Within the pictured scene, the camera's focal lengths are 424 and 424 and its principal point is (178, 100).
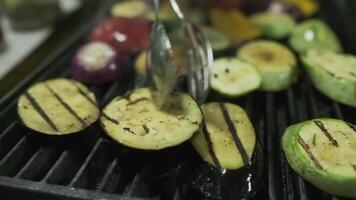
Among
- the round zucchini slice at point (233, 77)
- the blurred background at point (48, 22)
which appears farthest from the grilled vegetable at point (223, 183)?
the blurred background at point (48, 22)

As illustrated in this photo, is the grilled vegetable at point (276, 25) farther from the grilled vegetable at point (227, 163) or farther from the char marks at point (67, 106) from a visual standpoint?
the char marks at point (67, 106)

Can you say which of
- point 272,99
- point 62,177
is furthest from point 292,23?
point 62,177

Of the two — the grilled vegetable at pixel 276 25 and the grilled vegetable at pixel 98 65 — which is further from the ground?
the grilled vegetable at pixel 98 65

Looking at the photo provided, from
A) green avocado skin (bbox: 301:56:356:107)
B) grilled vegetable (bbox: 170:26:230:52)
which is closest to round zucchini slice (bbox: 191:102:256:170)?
green avocado skin (bbox: 301:56:356:107)

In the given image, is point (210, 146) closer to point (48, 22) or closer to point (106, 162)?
point (106, 162)

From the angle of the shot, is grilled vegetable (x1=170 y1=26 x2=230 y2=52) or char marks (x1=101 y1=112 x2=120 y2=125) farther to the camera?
grilled vegetable (x1=170 y1=26 x2=230 y2=52)

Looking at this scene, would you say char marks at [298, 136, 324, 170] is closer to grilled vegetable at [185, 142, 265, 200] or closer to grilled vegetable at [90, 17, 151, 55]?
grilled vegetable at [185, 142, 265, 200]
